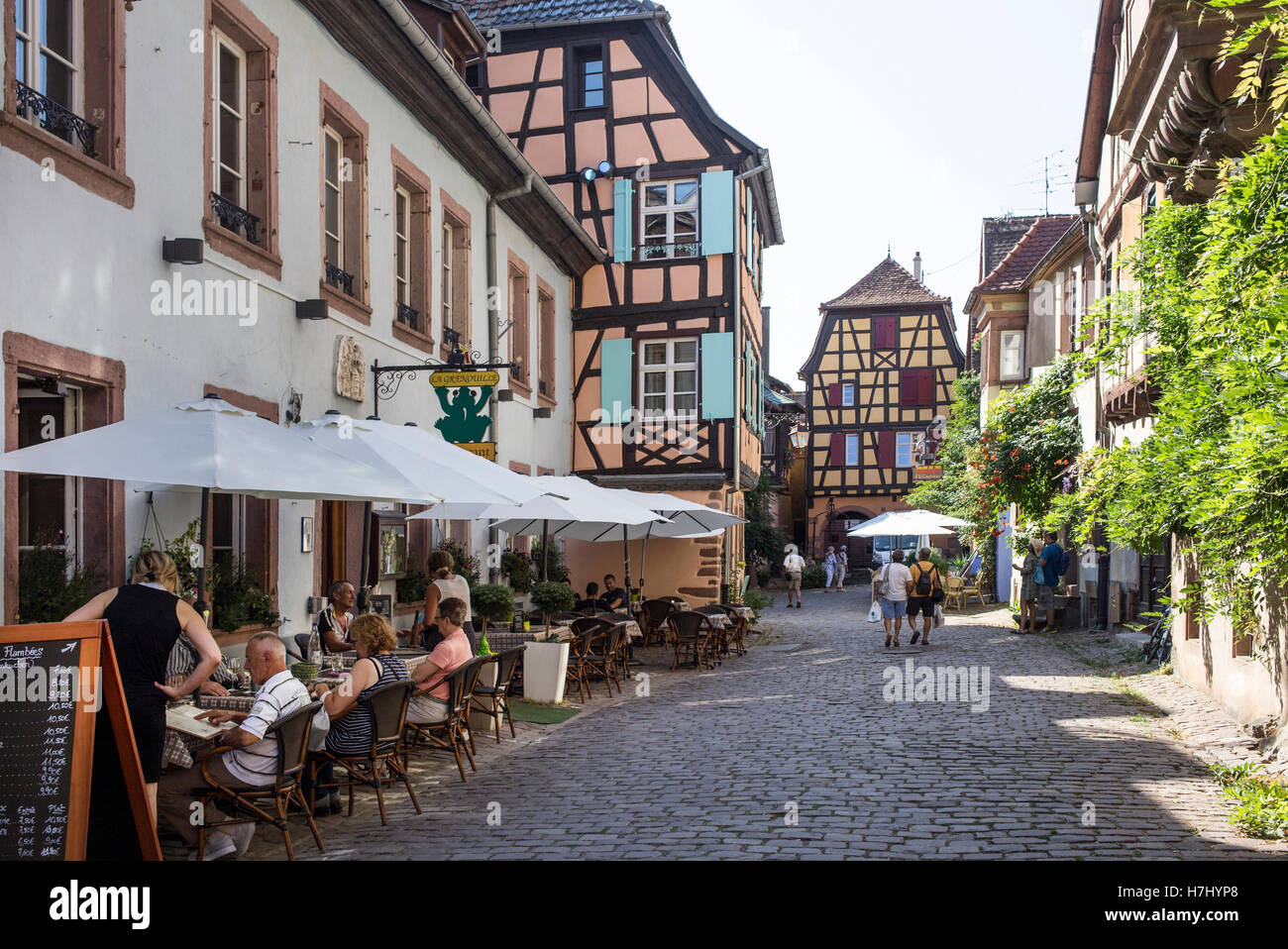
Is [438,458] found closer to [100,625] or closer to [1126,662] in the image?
[100,625]

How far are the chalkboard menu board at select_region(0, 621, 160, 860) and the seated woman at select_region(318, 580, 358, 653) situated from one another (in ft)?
13.6

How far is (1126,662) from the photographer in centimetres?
1449

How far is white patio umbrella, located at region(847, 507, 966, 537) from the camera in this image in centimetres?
2428

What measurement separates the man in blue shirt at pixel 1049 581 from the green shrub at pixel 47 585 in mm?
15645

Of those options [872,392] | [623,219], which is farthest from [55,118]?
[872,392]

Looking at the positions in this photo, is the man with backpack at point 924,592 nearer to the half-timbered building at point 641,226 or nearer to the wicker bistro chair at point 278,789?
the half-timbered building at point 641,226

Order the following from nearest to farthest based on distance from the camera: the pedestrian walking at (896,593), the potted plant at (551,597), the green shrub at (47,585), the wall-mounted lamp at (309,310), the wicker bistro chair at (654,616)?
the green shrub at (47,585) → the wall-mounted lamp at (309,310) → the potted plant at (551,597) → the wicker bistro chair at (654,616) → the pedestrian walking at (896,593)

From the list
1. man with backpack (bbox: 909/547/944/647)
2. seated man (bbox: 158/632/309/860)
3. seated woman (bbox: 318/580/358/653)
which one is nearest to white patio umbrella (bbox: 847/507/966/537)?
man with backpack (bbox: 909/547/944/647)

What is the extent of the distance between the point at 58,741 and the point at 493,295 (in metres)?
11.3

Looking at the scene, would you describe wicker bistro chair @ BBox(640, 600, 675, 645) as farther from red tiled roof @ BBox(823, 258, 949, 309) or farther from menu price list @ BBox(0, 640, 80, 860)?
red tiled roof @ BBox(823, 258, 949, 309)

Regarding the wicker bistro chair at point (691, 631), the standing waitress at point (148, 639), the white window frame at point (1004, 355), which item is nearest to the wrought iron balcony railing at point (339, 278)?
the wicker bistro chair at point (691, 631)

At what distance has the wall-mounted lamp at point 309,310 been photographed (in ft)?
32.8

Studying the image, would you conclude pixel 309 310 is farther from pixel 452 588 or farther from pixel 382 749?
pixel 382 749
